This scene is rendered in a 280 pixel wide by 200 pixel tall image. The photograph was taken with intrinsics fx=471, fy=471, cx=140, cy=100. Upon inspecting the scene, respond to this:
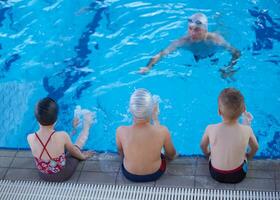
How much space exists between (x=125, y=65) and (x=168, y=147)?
250 centimetres

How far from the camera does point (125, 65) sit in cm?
652

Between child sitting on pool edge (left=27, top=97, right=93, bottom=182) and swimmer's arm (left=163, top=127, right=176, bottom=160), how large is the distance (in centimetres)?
86

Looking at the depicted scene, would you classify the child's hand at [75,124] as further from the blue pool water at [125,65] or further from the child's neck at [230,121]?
the child's neck at [230,121]

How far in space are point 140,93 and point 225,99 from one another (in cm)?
71

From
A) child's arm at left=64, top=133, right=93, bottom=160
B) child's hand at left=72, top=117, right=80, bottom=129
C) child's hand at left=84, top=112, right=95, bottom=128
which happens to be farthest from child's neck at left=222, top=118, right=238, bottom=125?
child's hand at left=72, top=117, right=80, bottom=129

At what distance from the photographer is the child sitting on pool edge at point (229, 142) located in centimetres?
385

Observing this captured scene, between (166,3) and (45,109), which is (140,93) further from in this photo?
(166,3)

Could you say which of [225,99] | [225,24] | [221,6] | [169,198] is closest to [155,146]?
[169,198]

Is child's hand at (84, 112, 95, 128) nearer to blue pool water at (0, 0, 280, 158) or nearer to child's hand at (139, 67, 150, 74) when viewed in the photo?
blue pool water at (0, 0, 280, 158)

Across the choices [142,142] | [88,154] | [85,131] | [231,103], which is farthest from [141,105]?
[85,131]

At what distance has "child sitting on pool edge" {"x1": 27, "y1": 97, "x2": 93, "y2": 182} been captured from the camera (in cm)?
408

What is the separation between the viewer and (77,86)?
632 centimetres

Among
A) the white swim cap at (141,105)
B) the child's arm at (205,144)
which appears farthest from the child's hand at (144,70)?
the white swim cap at (141,105)

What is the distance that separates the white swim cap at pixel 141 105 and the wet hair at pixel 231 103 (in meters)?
0.59
